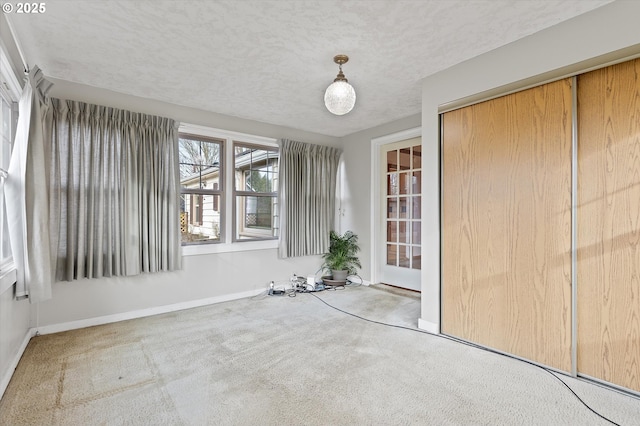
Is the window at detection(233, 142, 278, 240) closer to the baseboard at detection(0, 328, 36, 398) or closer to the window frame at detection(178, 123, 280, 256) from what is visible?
the window frame at detection(178, 123, 280, 256)

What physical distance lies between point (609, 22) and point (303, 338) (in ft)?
10.3

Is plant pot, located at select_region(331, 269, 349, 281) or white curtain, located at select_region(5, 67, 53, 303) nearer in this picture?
white curtain, located at select_region(5, 67, 53, 303)

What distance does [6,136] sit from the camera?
244 cm

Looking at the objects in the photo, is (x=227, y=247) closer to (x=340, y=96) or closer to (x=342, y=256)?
(x=342, y=256)

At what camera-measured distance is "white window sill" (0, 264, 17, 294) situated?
1.97 meters

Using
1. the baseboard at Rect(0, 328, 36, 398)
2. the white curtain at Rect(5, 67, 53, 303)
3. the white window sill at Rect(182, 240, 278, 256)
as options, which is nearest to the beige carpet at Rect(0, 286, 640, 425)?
the baseboard at Rect(0, 328, 36, 398)

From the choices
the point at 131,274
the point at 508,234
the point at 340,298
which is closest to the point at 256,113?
the point at 131,274

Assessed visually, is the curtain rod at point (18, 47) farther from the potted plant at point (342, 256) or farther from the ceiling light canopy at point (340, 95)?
the potted plant at point (342, 256)

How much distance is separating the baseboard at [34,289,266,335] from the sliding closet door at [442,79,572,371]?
2.58 meters

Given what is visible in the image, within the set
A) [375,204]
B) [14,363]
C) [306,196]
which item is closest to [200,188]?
[306,196]

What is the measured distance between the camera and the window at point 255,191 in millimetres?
4258

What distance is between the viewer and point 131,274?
3.25m

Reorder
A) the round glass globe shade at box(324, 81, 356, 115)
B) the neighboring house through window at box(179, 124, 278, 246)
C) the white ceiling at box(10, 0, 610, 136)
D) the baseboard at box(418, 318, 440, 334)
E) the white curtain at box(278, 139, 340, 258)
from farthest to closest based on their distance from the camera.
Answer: the white curtain at box(278, 139, 340, 258) < the neighboring house through window at box(179, 124, 278, 246) < the baseboard at box(418, 318, 440, 334) < the round glass globe shade at box(324, 81, 356, 115) < the white ceiling at box(10, 0, 610, 136)

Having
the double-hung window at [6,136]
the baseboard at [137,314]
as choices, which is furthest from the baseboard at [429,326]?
the double-hung window at [6,136]
